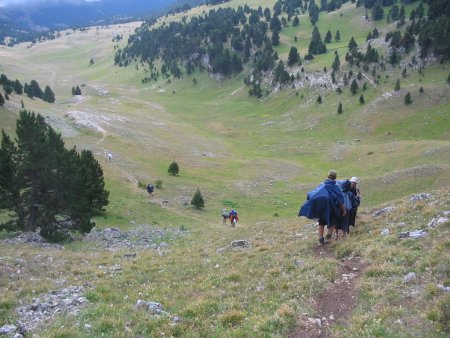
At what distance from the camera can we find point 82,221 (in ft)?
104

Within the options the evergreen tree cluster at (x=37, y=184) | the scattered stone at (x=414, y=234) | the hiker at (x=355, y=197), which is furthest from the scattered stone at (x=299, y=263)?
the evergreen tree cluster at (x=37, y=184)

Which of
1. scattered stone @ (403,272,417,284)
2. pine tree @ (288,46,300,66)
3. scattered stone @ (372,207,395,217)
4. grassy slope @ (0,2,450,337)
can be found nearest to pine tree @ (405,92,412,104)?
grassy slope @ (0,2,450,337)

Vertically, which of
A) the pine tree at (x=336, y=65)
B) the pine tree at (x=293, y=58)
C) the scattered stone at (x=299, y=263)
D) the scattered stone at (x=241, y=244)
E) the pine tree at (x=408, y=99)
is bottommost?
the scattered stone at (x=241, y=244)

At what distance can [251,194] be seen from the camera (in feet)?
195

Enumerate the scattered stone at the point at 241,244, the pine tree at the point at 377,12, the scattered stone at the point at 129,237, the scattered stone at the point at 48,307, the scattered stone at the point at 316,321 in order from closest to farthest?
the scattered stone at the point at 316,321 → the scattered stone at the point at 48,307 → the scattered stone at the point at 241,244 → the scattered stone at the point at 129,237 → the pine tree at the point at 377,12

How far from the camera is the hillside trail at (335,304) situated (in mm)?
11141

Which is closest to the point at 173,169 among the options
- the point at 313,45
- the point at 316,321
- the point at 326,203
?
the point at 326,203

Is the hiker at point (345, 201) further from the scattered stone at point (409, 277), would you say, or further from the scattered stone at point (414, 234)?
the scattered stone at point (409, 277)

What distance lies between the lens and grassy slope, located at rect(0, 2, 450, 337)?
1252 centimetres

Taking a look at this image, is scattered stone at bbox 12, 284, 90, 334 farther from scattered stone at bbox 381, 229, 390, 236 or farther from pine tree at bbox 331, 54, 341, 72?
pine tree at bbox 331, 54, 341, 72

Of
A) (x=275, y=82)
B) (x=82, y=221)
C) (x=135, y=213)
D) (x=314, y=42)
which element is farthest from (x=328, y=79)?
(x=82, y=221)

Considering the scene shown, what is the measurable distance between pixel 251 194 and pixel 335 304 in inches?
1839

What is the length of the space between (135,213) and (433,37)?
319 feet

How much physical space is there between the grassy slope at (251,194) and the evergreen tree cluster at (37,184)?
478cm
